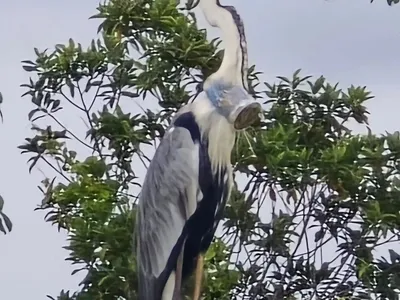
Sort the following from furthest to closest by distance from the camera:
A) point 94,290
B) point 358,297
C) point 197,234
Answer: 1. point 358,297
2. point 94,290
3. point 197,234

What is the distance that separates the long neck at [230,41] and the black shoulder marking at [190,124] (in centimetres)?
13

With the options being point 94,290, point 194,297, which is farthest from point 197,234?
point 94,290

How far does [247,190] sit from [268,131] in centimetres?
28

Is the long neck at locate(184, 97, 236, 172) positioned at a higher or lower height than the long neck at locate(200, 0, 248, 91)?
lower

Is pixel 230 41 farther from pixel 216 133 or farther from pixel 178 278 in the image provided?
pixel 178 278

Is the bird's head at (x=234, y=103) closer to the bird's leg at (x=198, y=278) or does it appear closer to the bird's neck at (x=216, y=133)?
the bird's neck at (x=216, y=133)

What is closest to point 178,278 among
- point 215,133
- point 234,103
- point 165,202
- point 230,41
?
point 165,202

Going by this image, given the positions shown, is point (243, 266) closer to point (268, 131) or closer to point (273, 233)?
point (273, 233)

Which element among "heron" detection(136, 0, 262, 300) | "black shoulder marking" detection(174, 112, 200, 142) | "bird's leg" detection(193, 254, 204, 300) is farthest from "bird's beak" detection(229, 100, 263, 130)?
"bird's leg" detection(193, 254, 204, 300)

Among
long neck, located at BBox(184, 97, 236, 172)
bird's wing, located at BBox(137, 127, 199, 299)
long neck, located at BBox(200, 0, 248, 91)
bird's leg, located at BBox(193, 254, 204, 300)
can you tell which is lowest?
bird's leg, located at BBox(193, 254, 204, 300)

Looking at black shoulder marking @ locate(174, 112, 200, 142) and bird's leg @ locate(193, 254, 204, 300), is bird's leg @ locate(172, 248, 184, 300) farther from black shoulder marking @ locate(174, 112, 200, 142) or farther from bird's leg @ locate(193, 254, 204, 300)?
black shoulder marking @ locate(174, 112, 200, 142)

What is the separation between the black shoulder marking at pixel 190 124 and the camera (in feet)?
10.2

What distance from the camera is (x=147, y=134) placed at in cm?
432

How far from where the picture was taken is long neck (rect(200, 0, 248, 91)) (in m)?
3.09
